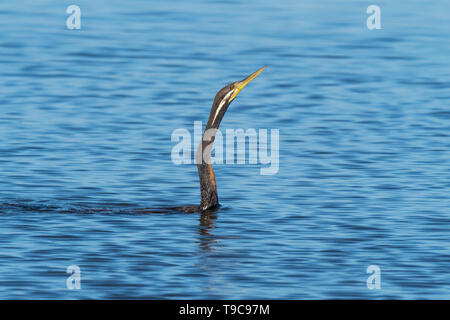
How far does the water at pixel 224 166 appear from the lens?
1294 cm

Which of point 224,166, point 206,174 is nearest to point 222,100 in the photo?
point 206,174

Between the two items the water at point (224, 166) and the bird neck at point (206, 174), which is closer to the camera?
the water at point (224, 166)

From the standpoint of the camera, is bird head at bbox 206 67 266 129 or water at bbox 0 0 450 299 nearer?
water at bbox 0 0 450 299

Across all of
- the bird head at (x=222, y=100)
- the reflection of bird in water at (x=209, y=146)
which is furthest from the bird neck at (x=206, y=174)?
the bird head at (x=222, y=100)

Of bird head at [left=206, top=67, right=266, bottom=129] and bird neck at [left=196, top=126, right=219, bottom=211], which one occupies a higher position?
bird head at [left=206, top=67, right=266, bottom=129]

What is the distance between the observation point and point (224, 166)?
18.5m

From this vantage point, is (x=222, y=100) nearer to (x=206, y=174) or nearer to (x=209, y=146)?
(x=209, y=146)

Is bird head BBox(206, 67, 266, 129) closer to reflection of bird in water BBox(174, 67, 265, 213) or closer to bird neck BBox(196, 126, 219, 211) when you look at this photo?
reflection of bird in water BBox(174, 67, 265, 213)

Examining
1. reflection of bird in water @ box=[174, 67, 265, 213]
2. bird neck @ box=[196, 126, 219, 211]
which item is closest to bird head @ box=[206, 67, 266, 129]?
reflection of bird in water @ box=[174, 67, 265, 213]

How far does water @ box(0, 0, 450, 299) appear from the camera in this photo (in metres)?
12.9

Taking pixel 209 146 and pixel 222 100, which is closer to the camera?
pixel 222 100

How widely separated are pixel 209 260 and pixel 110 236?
151 centimetres

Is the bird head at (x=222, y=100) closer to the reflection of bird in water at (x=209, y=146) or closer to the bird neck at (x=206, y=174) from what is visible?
the reflection of bird in water at (x=209, y=146)
